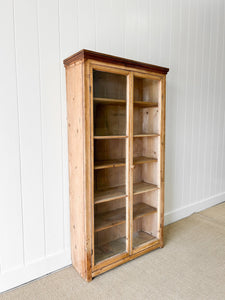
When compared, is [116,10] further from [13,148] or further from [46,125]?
[13,148]

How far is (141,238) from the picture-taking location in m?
2.24

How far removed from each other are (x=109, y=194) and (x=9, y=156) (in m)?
0.82

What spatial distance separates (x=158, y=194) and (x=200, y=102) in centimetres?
155

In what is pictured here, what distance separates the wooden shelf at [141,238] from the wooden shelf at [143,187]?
43 cm

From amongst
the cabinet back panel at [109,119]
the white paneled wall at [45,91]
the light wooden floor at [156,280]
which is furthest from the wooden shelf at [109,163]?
the light wooden floor at [156,280]

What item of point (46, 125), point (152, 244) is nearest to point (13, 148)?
point (46, 125)

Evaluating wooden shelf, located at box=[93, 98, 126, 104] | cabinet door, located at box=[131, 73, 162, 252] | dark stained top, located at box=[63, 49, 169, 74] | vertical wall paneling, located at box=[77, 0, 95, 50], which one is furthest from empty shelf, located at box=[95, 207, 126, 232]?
vertical wall paneling, located at box=[77, 0, 95, 50]

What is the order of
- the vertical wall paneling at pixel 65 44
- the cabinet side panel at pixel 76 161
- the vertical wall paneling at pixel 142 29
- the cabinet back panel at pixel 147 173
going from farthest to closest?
1. the vertical wall paneling at pixel 142 29
2. the cabinet back panel at pixel 147 173
3. the vertical wall paneling at pixel 65 44
4. the cabinet side panel at pixel 76 161

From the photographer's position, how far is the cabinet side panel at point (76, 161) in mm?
1735

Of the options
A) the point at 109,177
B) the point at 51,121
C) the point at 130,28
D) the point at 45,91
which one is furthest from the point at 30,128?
the point at 130,28

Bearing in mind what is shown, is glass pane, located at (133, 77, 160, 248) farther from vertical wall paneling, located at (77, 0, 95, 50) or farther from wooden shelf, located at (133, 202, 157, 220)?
vertical wall paneling, located at (77, 0, 95, 50)

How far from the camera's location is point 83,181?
1.75 meters

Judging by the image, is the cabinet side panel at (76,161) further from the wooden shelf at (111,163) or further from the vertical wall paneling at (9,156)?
the vertical wall paneling at (9,156)

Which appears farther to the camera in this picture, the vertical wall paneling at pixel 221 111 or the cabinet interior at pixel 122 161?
the vertical wall paneling at pixel 221 111
